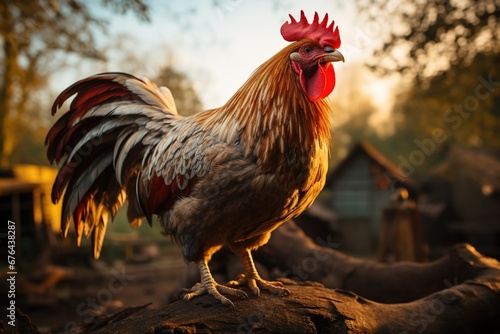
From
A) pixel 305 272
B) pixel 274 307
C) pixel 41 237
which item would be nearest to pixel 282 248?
pixel 305 272

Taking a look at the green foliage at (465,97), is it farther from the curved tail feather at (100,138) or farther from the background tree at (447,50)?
the curved tail feather at (100,138)

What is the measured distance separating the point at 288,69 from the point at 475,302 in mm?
2105

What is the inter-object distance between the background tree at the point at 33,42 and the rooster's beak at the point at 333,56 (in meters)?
2.78

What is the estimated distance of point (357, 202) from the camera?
535 inches

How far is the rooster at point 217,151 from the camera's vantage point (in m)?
2.33

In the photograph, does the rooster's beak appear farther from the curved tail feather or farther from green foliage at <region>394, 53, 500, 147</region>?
green foliage at <region>394, 53, 500, 147</region>

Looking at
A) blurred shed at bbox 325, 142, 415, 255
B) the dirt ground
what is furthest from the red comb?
blurred shed at bbox 325, 142, 415, 255

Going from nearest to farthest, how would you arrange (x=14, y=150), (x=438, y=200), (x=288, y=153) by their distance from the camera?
(x=288, y=153)
(x=14, y=150)
(x=438, y=200)

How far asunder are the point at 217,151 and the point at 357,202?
39.0ft

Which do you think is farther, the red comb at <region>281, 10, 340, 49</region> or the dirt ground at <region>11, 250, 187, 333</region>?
the dirt ground at <region>11, 250, 187, 333</region>

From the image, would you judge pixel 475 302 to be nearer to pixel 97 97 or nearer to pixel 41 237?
pixel 97 97

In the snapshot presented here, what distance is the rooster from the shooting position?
2.33 metres

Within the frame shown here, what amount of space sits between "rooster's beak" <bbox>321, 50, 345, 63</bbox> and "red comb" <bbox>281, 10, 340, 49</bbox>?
0.07 m

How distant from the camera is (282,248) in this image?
4.23 meters
